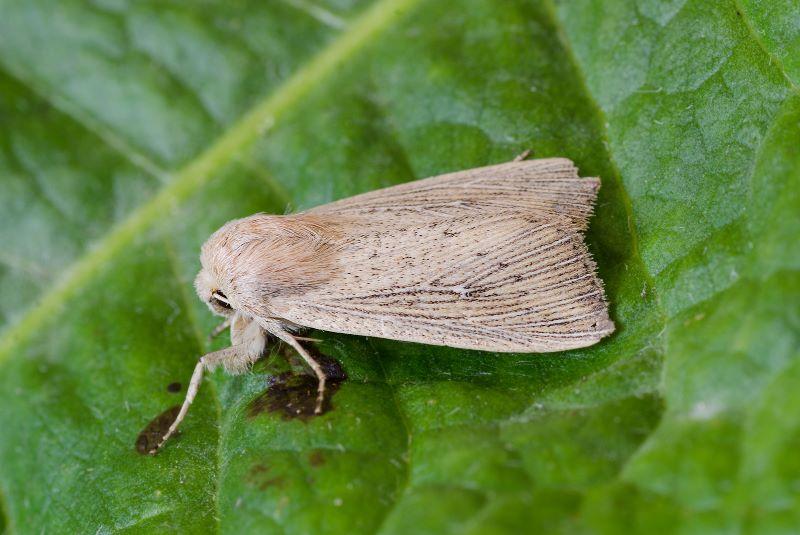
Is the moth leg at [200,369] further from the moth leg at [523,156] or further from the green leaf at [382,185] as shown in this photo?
the moth leg at [523,156]

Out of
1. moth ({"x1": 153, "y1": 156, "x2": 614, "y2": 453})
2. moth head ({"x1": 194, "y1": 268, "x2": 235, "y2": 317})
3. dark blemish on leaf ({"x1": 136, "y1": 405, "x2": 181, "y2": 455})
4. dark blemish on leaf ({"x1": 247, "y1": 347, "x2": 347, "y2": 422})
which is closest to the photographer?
dark blemish on leaf ({"x1": 247, "y1": 347, "x2": 347, "y2": 422})

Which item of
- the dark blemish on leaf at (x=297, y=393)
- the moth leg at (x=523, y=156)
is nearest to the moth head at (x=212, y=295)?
the dark blemish on leaf at (x=297, y=393)

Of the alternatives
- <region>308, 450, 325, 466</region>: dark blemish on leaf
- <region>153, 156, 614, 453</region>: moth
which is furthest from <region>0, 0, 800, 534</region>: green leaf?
<region>153, 156, 614, 453</region>: moth

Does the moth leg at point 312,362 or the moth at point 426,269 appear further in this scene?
the moth at point 426,269

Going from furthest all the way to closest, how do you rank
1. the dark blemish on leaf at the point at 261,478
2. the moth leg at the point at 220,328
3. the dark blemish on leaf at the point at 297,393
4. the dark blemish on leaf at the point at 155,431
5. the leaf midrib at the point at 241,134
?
the leaf midrib at the point at 241,134 → the moth leg at the point at 220,328 → the dark blemish on leaf at the point at 155,431 → the dark blemish on leaf at the point at 297,393 → the dark blemish on leaf at the point at 261,478

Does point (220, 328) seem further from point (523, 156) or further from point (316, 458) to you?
point (523, 156)

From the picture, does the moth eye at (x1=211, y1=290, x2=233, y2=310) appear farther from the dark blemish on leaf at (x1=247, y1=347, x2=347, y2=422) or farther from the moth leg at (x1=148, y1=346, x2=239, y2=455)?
the dark blemish on leaf at (x1=247, y1=347, x2=347, y2=422)
